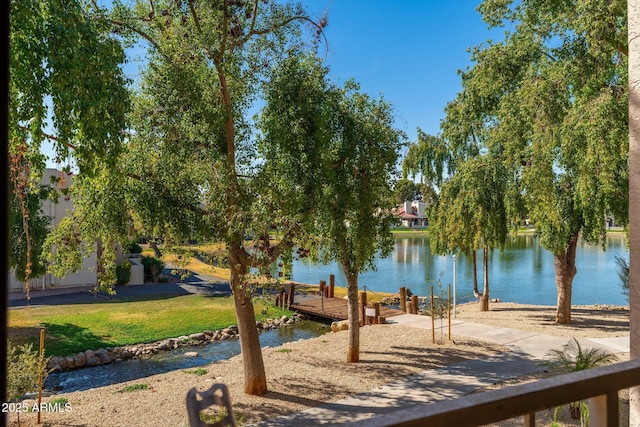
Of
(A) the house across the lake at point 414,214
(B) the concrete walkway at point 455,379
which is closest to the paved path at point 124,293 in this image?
(B) the concrete walkway at point 455,379

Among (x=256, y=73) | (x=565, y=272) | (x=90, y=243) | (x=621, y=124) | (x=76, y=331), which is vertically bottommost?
(x=76, y=331)

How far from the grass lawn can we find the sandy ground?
3187 mm

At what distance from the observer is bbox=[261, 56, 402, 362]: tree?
7266 millimetres

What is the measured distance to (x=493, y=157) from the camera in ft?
42.7

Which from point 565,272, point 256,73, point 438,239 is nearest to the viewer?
point 256,73

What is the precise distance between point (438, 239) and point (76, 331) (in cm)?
1059

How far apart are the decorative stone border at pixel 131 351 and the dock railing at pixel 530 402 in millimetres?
11742

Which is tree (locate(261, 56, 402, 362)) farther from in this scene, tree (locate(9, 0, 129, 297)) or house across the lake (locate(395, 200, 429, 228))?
house across the lake (locate(395, 200, 429, 228))

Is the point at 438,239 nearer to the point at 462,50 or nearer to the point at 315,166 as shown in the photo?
the point at 462,50

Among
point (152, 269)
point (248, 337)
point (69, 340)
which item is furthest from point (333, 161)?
point (152, 269)

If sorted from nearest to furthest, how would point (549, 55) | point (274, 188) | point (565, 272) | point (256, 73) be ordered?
point (274, 188)
point (256, 73)
point (549, 55)
point (565, 272)

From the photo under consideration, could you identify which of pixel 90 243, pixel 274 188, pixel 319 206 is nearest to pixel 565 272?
pixel 319 206

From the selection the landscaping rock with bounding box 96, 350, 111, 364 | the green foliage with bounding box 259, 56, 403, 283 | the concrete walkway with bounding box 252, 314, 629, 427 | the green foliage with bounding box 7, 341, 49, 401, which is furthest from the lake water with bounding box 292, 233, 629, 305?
the green foliage with bounding box 7, 341, 49, 401

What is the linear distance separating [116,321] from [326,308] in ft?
21.9
